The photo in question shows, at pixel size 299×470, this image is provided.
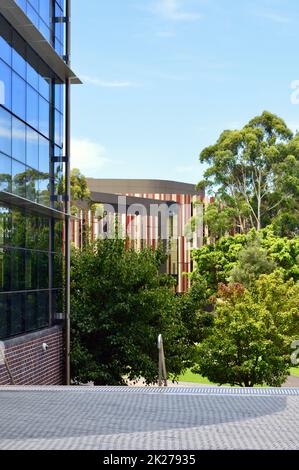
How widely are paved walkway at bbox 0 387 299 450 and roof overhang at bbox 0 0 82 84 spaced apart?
361 inches

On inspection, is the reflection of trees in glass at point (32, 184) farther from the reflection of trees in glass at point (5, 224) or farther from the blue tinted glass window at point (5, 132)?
the blue tinted glass window at point (5, 132)

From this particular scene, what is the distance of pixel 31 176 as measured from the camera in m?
22.6

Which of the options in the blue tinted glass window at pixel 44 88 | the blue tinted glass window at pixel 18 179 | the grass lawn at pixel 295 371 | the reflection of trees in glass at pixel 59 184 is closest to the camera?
the blue tinted glass window at pixel 18 179

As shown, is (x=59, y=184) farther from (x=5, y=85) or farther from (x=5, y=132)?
(x=5, y=85)

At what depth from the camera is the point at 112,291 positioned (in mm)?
26078

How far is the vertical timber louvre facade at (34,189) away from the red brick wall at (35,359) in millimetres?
25

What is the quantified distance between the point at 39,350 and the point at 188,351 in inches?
305

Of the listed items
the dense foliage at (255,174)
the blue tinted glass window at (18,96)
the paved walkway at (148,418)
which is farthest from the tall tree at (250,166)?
the paved walkway at (148,418)

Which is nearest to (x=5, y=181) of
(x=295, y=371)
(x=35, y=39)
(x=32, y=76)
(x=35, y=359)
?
(x=32, y=76)

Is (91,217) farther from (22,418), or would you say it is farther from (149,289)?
(22,418)

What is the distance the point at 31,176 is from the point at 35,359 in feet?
15.7

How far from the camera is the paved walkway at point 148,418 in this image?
9.42 m

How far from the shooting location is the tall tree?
63594mm

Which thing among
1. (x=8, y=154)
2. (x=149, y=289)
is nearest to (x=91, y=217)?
(x=149, y=289)
